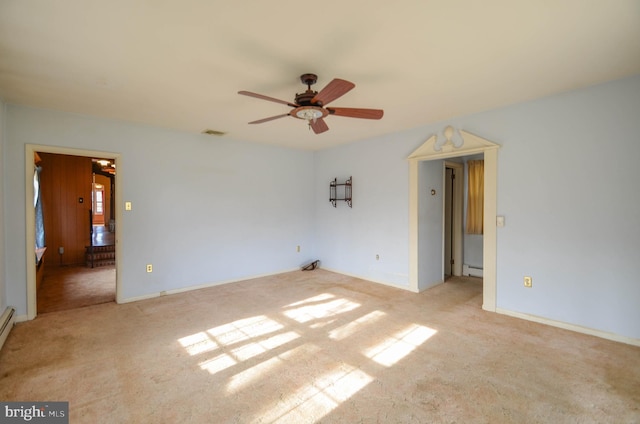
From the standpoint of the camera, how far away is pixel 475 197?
17.1ft

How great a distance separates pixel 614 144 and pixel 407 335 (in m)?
2.68

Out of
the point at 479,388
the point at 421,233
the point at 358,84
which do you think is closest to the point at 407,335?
the point at 479,388

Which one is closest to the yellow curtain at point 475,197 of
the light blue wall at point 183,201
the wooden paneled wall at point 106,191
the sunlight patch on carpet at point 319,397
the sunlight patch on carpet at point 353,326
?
the sunlight patch on carpet at point 353,326

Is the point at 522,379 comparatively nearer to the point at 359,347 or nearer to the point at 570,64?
the point at 359,347

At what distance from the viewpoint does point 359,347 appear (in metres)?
2.74

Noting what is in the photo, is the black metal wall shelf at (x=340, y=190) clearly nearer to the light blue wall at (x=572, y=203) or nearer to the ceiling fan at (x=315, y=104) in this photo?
the light blue wall at (x=572, y=203)

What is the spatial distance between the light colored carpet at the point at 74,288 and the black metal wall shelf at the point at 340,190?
3820mm

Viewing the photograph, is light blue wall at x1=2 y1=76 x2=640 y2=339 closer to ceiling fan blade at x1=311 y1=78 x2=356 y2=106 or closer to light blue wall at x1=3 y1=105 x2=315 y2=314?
light blue wall at x1=3 y1=105 x2=315 y2=314

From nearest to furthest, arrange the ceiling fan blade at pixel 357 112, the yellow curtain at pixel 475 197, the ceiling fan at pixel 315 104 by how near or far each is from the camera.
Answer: the ceiling fan at pixel 315 104 → the ceiling fan blade at pixel 357 112 → the yellow curtain at pixel 475 197

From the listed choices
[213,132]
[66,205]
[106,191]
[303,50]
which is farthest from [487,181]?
[106,191]

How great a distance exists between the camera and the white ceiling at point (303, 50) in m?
1.79

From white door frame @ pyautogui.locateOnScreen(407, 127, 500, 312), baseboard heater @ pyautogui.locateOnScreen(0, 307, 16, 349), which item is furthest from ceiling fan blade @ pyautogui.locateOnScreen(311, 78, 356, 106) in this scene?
baseboard heater @ pyautogui.locateOnScreen(0, 307, 16, 349)

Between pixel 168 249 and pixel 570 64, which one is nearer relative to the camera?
pixel 570 64

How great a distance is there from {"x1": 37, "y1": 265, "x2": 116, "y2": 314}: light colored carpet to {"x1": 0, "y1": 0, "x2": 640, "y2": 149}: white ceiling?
250 centimetres
